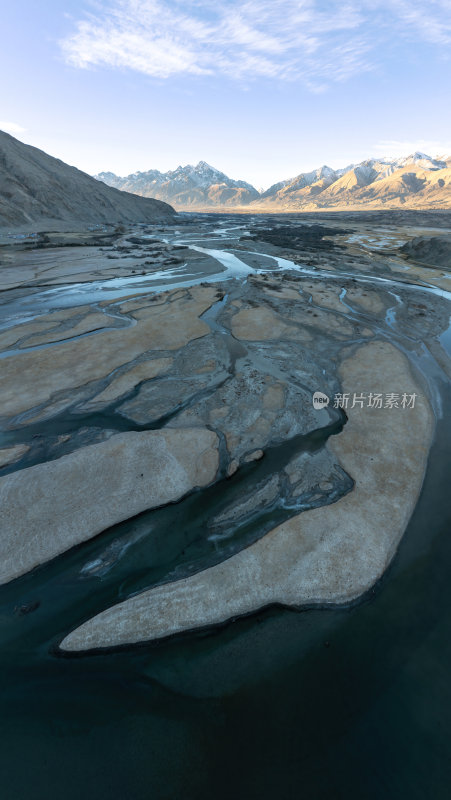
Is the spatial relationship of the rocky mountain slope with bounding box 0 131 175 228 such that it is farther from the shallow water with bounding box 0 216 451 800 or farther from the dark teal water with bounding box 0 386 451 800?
the dark teal water with bounding box 0 386 451 800

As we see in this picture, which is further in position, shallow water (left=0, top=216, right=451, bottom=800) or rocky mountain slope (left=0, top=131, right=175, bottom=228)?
rocky mountain slope (left=0, top=131, right=175, bottom=228)

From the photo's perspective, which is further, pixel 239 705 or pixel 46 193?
pixel 46 193

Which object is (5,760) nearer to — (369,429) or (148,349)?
(369,429)

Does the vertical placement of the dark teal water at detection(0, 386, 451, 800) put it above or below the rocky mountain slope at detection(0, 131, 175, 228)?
below

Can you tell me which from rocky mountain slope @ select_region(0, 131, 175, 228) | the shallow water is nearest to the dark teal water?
the shallow water

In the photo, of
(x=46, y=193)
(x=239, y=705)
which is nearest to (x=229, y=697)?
(x=239, y=705)

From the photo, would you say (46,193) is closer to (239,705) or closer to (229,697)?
(229,697)
